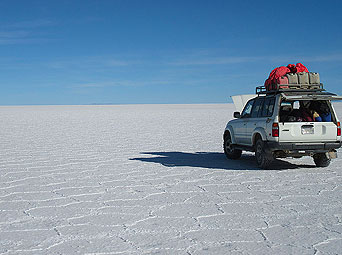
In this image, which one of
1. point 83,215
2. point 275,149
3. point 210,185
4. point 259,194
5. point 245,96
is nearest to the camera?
point 83,215

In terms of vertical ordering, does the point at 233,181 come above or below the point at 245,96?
below

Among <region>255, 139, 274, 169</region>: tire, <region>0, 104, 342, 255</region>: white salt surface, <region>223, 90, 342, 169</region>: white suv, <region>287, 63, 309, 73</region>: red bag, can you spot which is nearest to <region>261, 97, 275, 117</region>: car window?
<region>223, 90, 342, 169</region>: white suv

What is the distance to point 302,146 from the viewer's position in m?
9.07

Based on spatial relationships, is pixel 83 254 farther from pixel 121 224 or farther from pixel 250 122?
pixel 250 122

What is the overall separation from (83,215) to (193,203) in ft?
5.21

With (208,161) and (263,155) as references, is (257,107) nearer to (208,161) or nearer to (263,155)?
(263,155)

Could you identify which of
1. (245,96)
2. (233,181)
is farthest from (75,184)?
(245,96)

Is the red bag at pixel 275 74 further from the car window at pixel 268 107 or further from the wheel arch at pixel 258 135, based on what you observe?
the wheel arch at pixel 258 135

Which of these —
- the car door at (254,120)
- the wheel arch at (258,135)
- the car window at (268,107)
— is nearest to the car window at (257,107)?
Result: the car door at (254,120)

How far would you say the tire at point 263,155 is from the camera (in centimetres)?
936

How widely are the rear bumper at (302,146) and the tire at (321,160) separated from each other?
646mm

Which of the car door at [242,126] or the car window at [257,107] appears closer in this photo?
the car window at [257,107]

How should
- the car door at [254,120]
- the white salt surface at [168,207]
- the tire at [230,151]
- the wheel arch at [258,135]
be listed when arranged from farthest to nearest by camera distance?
the tire at [230,151], the car door at [254,120], the wheel arch at [258,135], the white salt surface at [168,207]

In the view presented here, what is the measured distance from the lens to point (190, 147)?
14.6 meters
